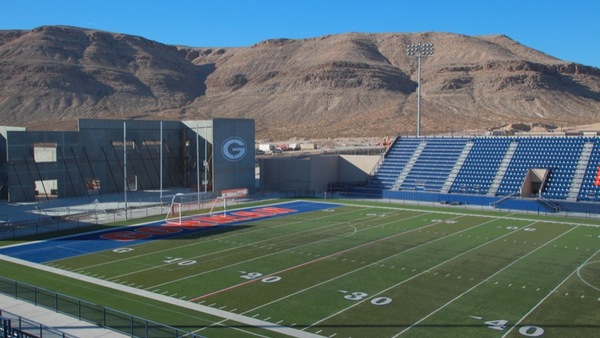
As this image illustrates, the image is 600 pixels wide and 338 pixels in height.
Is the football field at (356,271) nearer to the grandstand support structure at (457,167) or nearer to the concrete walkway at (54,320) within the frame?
the concrete walkway at (54,320)

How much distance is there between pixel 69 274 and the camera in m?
22.5

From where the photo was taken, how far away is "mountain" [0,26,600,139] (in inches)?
4926

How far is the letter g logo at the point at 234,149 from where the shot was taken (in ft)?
156

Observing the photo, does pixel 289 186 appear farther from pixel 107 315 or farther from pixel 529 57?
pixel 529 57

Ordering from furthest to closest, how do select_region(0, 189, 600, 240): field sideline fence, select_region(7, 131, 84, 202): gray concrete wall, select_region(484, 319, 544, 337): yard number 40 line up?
1. select_region(7, 131, 84, 202): gray concrete wall
2. select_region(0, 189, 600, 240): field sideline fence
3. select_region(484, 319, 544, 337): yard number 40

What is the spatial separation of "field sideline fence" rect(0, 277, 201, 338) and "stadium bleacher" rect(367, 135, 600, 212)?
31.3 meters

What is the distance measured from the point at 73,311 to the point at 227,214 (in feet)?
67.0

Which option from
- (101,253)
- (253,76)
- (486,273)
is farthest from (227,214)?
(253,76)

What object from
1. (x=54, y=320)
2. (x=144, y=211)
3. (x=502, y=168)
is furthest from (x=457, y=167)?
(x=54, y=320)

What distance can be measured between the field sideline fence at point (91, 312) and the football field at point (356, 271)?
36.5 inches

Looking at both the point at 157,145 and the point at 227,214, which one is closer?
the point at 227,214

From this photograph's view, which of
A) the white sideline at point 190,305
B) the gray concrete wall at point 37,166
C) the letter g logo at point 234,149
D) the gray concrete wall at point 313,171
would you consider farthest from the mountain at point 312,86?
the white sideline at point 190,305

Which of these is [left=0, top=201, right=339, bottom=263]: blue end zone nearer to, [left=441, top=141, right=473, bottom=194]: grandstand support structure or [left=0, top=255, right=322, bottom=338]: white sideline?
[left=0, top=255, right=322, bottom=338]: white sideline

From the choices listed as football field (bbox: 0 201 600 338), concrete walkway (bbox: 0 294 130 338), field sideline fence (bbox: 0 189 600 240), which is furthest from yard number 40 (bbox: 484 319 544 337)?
field sideline fence (bbox: 0 189 600 240)
